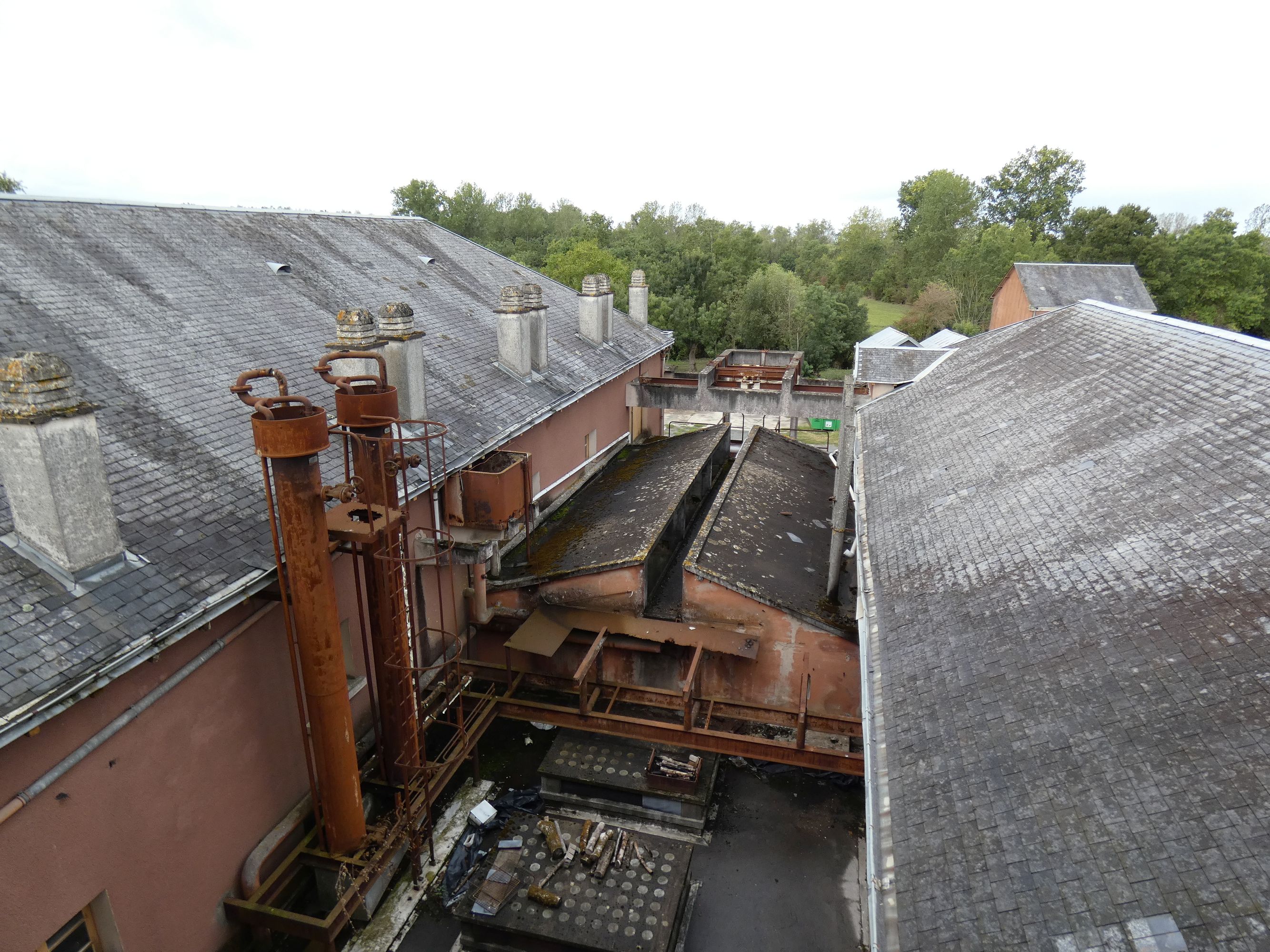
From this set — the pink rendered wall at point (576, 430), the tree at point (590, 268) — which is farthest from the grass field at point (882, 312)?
the pink rendered wall at point (576, 430)

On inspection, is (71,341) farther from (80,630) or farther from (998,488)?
(998,488)

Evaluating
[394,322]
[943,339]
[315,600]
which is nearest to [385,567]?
[315,600]

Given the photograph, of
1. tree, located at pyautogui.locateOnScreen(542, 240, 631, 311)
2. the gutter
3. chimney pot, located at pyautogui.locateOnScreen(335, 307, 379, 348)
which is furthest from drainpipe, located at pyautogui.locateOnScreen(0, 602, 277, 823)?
tree, located at pyautogui.locateOnScreen(542, 240, 631, 311)

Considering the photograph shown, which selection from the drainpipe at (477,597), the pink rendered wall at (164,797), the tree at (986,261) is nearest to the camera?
the pink rendered wall at (164,797)

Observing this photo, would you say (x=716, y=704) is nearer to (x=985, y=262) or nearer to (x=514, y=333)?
(x=514, y=333)

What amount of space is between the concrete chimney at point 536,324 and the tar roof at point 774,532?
4883mm

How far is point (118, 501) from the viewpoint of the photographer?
709 cm

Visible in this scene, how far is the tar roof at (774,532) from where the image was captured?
12.2 m

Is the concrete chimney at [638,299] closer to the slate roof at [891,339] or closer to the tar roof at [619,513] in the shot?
the tar roof at [619,513]

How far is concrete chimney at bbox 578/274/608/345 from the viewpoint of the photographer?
63.7 feet

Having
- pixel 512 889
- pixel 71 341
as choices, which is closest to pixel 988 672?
pixel 512 889

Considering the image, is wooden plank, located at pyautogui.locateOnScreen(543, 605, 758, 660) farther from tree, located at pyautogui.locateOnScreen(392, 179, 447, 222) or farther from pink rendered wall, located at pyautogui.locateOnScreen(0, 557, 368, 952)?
tree, located at pyautogui.locateOnScreen(392, 179, 447, 222)

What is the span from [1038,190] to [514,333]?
5719cm

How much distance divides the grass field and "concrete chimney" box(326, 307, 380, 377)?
4298cm
